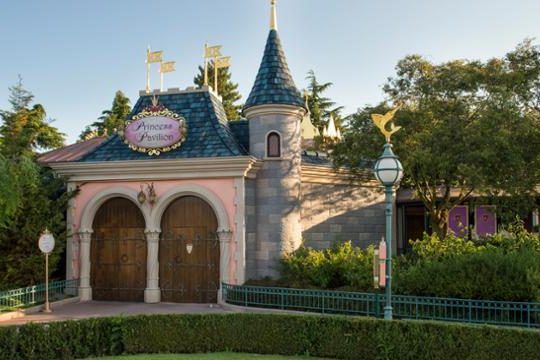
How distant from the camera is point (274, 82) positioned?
49.3ft

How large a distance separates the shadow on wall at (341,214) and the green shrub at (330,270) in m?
2.28

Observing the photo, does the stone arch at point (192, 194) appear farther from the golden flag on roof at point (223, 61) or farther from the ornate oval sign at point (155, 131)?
the golden flag on roof at point (223, 61)

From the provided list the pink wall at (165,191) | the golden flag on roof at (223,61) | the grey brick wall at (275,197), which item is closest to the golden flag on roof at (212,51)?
the golden flag on roof at (223,61)

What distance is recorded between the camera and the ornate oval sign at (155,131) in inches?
593

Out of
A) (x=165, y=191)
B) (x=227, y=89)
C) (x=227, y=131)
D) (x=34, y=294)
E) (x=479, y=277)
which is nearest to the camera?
(x=479, y=277)

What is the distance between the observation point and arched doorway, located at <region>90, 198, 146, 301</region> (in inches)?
601

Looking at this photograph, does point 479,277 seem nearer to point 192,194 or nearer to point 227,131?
point 192,194

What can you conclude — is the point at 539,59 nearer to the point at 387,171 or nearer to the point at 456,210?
the point at 387,171

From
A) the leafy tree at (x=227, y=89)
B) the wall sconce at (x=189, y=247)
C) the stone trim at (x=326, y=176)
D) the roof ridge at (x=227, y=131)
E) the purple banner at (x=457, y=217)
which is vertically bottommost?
the wall sconce at (x=189, y=247)

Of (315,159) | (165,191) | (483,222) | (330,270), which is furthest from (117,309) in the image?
(483,222)

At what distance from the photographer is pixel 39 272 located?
1452 centimetres

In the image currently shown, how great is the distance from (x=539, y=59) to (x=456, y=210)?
Result: 10462 mm

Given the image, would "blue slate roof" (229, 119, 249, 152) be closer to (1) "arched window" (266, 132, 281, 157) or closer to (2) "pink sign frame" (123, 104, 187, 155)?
(1) "arched window" (266, 132, 281, 157)

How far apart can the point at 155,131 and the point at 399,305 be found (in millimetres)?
8176
